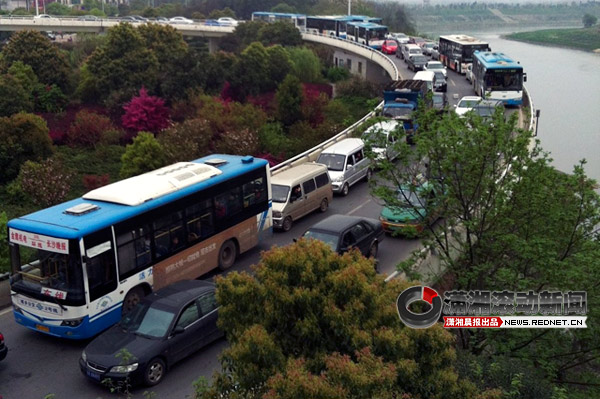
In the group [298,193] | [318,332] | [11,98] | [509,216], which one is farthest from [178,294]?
[11,98]

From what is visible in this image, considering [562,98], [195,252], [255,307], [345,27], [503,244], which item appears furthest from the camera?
[345,27]

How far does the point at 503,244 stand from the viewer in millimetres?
11469

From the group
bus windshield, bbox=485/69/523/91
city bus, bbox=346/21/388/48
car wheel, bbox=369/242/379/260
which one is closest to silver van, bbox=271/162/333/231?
car wheel, bbox=369/242/379/260

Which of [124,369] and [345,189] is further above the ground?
[124,369]

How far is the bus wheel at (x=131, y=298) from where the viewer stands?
1277 centimetres

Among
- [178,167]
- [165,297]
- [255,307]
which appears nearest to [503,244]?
[255,307]

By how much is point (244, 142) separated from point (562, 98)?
3393cm

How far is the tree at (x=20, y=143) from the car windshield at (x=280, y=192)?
38.2 feet

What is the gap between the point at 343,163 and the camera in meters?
22.7

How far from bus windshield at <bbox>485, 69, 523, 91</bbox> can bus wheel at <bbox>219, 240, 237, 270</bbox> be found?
22093 mm

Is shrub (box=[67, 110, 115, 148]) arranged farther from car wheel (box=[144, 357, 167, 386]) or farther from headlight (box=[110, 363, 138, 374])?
headlight (box=[110, 363, 138, 374])

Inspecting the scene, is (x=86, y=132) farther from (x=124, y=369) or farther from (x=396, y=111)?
(x=124, y=369)

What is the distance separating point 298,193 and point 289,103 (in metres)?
16.5

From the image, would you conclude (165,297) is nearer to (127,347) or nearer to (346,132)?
(127,347)
